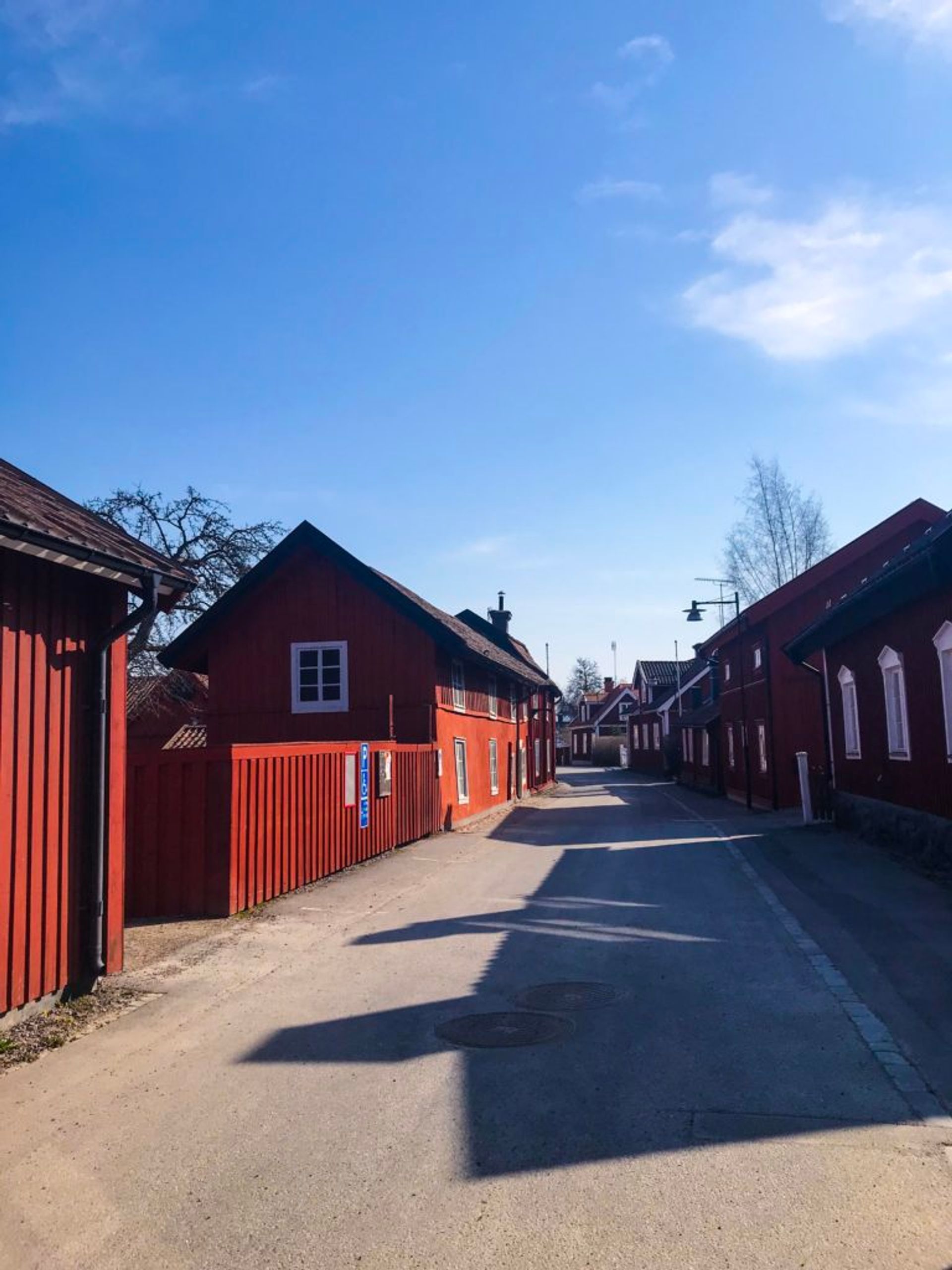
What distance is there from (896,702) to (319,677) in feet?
43.4

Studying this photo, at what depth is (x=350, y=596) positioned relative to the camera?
24.8 metres

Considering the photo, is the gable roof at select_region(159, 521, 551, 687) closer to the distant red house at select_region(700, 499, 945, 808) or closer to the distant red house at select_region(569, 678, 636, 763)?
the distant red house at select_region(700, 499, 945, 808)

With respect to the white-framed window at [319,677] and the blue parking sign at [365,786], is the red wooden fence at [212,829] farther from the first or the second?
the white-framed window at [319,677]

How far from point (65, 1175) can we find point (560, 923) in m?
6.64

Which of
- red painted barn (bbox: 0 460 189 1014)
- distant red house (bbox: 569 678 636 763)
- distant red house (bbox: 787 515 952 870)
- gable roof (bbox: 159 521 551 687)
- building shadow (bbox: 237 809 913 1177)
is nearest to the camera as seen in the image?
building shadow (bbox: 237 809 913 1177)

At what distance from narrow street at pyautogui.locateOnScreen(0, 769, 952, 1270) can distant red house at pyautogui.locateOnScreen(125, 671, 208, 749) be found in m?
24.3

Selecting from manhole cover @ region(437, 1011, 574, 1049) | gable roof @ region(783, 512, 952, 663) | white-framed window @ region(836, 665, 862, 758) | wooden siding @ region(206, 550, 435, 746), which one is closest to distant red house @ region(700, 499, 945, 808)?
white-framed window @ region(836, 665, 862, 758)

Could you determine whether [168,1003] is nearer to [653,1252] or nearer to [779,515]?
[653,1252]

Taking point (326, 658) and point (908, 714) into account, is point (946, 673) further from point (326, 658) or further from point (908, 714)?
point (326, 658)

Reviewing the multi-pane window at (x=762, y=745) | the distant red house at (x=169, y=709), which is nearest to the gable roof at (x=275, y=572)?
the distant red house at (x=169, y=709)

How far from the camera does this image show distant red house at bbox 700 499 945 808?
2706 cm

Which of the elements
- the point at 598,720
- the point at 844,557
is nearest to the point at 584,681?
the point at 598,720

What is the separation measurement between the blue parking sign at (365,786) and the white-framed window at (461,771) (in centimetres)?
859

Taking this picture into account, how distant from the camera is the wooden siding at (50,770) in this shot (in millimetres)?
6824
